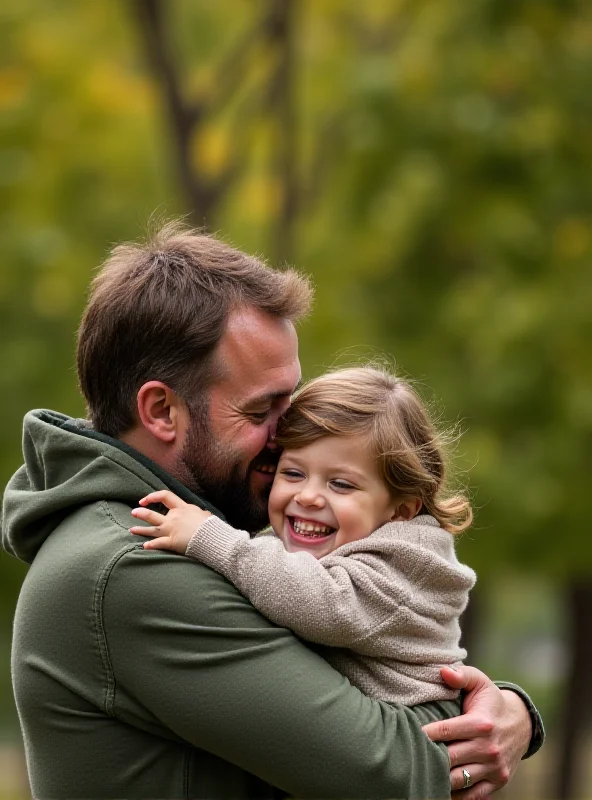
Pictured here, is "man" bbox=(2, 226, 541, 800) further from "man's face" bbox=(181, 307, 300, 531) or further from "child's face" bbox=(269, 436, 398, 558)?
"child's face" bbox=(269, 436, 398, 558)

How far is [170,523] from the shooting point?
3.24m

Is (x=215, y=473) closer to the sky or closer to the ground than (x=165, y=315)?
closer to the ground

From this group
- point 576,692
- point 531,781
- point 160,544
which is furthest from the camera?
point 531,781

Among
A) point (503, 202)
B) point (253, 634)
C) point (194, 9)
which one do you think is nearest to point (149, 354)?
point (253, 634)

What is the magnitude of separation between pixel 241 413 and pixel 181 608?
0.74 m

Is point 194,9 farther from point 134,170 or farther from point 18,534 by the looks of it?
point 18,534

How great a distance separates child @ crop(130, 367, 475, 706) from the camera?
3.22m

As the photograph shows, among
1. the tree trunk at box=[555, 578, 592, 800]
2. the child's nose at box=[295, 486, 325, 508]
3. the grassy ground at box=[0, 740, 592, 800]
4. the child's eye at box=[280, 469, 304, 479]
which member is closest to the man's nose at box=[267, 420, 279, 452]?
the child's eye at box=[280, 469, 304, 479]

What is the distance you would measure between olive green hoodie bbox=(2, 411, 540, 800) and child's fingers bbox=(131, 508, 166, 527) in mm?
44

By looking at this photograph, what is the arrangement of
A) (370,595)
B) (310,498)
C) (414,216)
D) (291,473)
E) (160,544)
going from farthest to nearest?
(414,216)
(291,473)
(310,498)
(370,595)
(160,544)

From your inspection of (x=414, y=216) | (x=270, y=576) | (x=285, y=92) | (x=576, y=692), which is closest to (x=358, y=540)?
(x=270, y=576)

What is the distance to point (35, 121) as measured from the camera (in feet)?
35.1

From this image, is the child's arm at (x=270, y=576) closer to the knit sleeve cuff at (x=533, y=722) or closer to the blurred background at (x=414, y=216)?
the knit sleeve cuff at (x=533, y=722)

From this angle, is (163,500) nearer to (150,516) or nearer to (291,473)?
(150,516)
